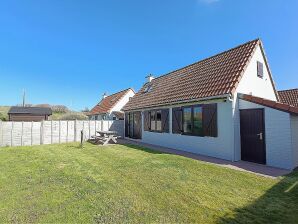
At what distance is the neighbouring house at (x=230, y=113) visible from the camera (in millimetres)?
9117

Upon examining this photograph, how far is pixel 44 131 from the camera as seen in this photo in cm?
1794

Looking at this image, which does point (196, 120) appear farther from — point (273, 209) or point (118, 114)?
point (118, 114)

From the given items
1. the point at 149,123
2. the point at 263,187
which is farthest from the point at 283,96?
the point at 263,187

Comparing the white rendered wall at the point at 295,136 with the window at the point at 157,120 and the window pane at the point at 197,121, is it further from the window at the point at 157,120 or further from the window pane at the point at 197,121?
the window at the point at 157,120

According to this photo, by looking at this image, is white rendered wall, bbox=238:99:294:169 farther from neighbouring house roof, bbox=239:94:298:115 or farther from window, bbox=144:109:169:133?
window, bbox=144:109:169:133

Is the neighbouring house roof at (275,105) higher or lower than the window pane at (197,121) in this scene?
higher

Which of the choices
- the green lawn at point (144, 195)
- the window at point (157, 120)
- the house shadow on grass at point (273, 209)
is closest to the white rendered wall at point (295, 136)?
the green lawn at point (144, 195)

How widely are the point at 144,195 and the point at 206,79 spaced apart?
9293mm

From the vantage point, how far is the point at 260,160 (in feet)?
31.6

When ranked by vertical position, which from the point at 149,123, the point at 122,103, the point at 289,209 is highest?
the point at 122,103

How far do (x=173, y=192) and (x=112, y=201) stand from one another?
5.71ft

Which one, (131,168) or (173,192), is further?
(131,168)

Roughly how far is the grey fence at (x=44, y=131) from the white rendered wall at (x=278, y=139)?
15680 mm

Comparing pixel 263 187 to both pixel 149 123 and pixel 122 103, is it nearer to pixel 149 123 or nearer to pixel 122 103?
pixel 149 123
